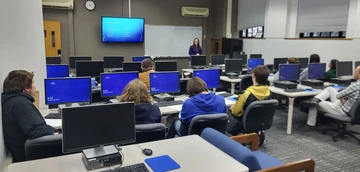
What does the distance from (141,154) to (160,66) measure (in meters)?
4.01

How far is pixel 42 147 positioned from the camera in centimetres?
196

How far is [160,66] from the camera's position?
5887mm

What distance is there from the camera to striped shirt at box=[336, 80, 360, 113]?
3.92 meters

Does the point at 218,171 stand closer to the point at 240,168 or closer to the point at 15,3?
the point at 240,168

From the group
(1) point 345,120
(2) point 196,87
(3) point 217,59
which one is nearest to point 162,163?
(2) point 196,87

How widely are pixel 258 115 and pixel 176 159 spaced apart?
1.84 m

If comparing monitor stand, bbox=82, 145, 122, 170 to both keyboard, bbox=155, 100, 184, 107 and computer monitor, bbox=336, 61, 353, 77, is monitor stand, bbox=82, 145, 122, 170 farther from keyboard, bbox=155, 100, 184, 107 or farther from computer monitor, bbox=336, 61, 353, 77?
computer monitor, bbox=336, 61, 353, 77

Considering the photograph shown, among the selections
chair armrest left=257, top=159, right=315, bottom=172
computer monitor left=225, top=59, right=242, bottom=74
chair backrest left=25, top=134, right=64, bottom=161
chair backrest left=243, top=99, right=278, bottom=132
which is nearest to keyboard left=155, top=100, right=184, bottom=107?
chair backrest left=243, top=99, right=278, bottom=132

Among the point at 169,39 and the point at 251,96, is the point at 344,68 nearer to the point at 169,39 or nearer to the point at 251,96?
the point at 251,96

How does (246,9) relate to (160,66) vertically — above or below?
above

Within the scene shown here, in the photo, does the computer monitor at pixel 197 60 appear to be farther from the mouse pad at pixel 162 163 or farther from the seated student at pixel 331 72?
the mouse pad at pixel 162 163

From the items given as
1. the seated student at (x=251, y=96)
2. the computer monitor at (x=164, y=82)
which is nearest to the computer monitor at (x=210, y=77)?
the computer monitor at (x=164, y=82)

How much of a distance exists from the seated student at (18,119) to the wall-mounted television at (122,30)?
6.28 metres

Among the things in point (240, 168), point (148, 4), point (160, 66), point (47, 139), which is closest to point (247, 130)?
A: point (240, 168)
